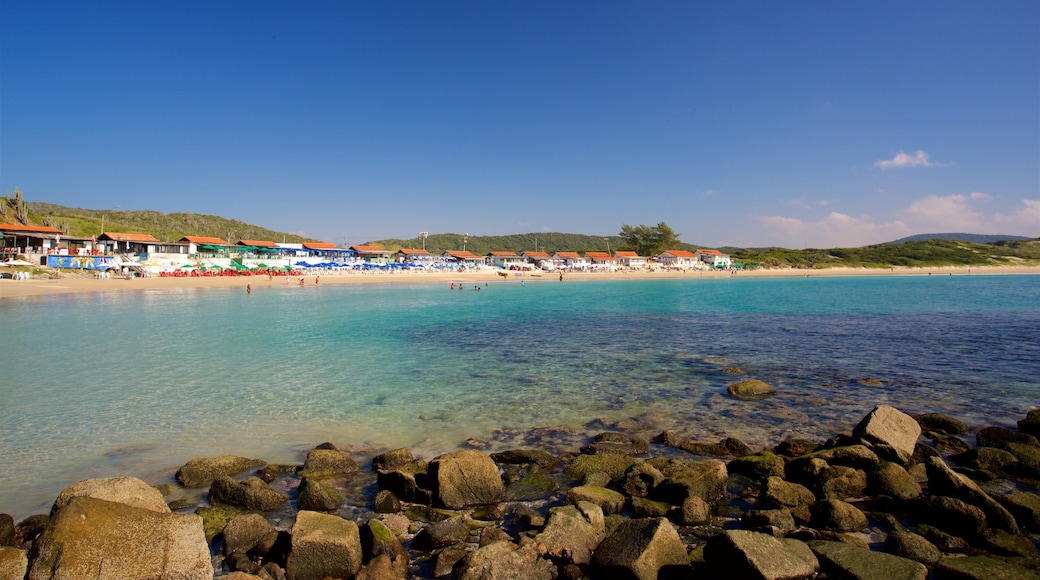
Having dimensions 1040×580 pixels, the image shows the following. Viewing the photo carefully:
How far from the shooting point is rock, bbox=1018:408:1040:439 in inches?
333

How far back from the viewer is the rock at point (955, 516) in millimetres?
5246

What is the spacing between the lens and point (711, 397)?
439 inches

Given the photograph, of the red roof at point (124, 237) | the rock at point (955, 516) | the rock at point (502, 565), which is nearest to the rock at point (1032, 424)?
the rock at point (955, 516)

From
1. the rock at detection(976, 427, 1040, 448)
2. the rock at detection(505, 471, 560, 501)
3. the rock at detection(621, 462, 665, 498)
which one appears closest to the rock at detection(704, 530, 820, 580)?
the rock at detection(621, 462, 665, 498)

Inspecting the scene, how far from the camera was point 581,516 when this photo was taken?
17.2 feet

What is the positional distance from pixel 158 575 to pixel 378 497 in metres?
2.51

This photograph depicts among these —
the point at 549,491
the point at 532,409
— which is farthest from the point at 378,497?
the point at 532,409

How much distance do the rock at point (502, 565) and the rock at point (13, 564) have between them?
3.07m

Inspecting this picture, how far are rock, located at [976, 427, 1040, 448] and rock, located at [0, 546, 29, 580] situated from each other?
11.4 metres

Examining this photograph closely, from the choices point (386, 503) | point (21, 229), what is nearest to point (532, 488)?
point (386, 503)

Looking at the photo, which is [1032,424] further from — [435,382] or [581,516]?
[435,382]

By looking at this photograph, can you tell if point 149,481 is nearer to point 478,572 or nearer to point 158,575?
point 158,575

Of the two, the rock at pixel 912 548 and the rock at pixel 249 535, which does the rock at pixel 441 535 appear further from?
the rock at pixel 912 548

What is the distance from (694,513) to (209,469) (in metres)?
6.05
